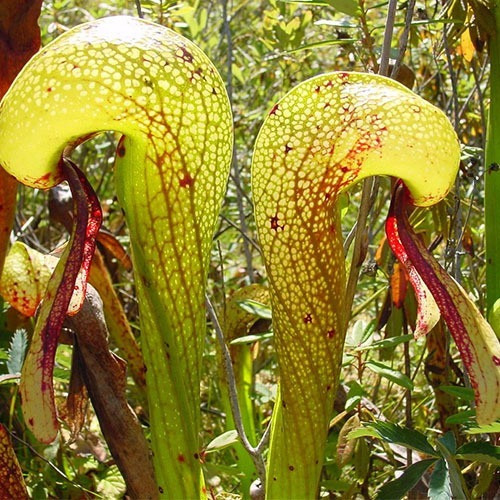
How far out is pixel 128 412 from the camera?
1.14m

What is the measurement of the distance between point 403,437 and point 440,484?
0.08 metres

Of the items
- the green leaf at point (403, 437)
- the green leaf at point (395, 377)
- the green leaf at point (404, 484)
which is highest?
the green leaf at point (403, 437)

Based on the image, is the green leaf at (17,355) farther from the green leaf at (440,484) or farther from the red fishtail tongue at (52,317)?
the green leaf at (440,484)

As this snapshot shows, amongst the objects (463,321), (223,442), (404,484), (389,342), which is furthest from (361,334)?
(463,321)

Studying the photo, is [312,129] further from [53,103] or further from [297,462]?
[297,462]

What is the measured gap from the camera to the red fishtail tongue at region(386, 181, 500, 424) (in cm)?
81

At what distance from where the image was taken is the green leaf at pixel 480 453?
991 millimetres

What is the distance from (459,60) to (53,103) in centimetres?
144

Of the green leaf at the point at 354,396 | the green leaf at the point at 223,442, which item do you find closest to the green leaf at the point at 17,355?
the green leaf at the point at 223,442

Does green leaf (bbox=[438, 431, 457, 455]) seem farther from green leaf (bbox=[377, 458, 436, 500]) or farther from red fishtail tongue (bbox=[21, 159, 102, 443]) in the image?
red fishtail tongue (bbox=[21, 159, 102, 443])

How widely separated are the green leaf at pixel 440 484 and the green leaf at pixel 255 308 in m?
0.50

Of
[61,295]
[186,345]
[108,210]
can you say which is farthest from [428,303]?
[108,210]

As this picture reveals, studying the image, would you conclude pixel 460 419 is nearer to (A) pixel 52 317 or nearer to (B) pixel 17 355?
(A) pixel 52 317

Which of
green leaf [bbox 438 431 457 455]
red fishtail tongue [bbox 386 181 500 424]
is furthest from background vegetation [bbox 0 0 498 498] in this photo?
red fishtail tongue [bbox 386 181 500 424]
